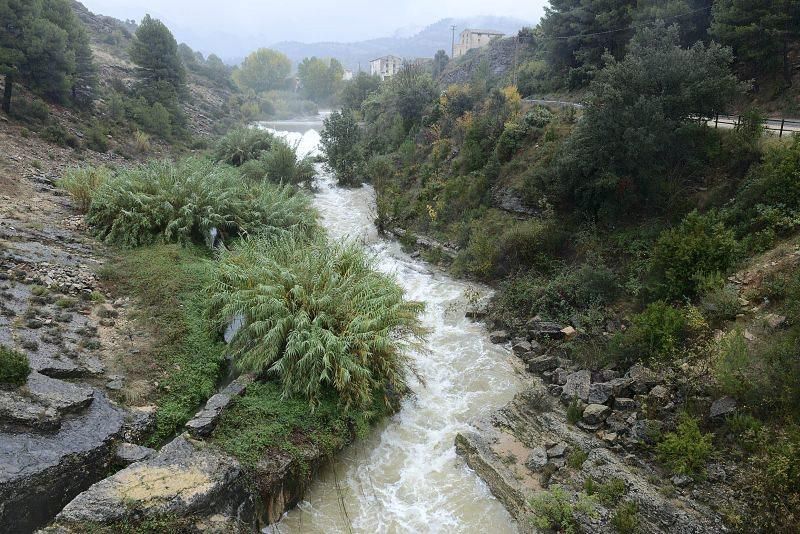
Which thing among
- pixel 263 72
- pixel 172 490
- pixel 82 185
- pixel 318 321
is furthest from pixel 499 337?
pixel 263 72

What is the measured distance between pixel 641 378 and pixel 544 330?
350cm

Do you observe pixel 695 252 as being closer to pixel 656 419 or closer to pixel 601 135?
pixel 656 419

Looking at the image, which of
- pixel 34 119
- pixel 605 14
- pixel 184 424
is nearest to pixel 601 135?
pixel 184 424

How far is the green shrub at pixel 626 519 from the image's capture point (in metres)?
6.97

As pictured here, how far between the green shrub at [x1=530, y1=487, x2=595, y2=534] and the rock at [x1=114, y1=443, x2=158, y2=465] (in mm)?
6214

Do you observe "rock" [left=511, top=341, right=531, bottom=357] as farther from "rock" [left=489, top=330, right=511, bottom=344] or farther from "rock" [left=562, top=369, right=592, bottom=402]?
"rock" [left=562, top=369, right=592, bottom=402]

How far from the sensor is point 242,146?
3102 cm

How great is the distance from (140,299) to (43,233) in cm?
439

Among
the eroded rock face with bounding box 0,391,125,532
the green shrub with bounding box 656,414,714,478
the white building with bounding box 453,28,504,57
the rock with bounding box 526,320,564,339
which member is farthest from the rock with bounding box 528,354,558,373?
the white building with bounding box 453,28,504,57

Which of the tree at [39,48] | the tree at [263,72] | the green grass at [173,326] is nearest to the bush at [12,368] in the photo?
the green grass at [173,326]

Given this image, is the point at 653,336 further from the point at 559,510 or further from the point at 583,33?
the point at 583,33

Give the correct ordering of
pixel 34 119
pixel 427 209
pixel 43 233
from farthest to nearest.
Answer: pixel 34 119 < pixel 427 209 < pixel 43 233

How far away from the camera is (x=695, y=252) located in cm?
1080

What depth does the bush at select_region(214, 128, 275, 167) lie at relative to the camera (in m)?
30.5
